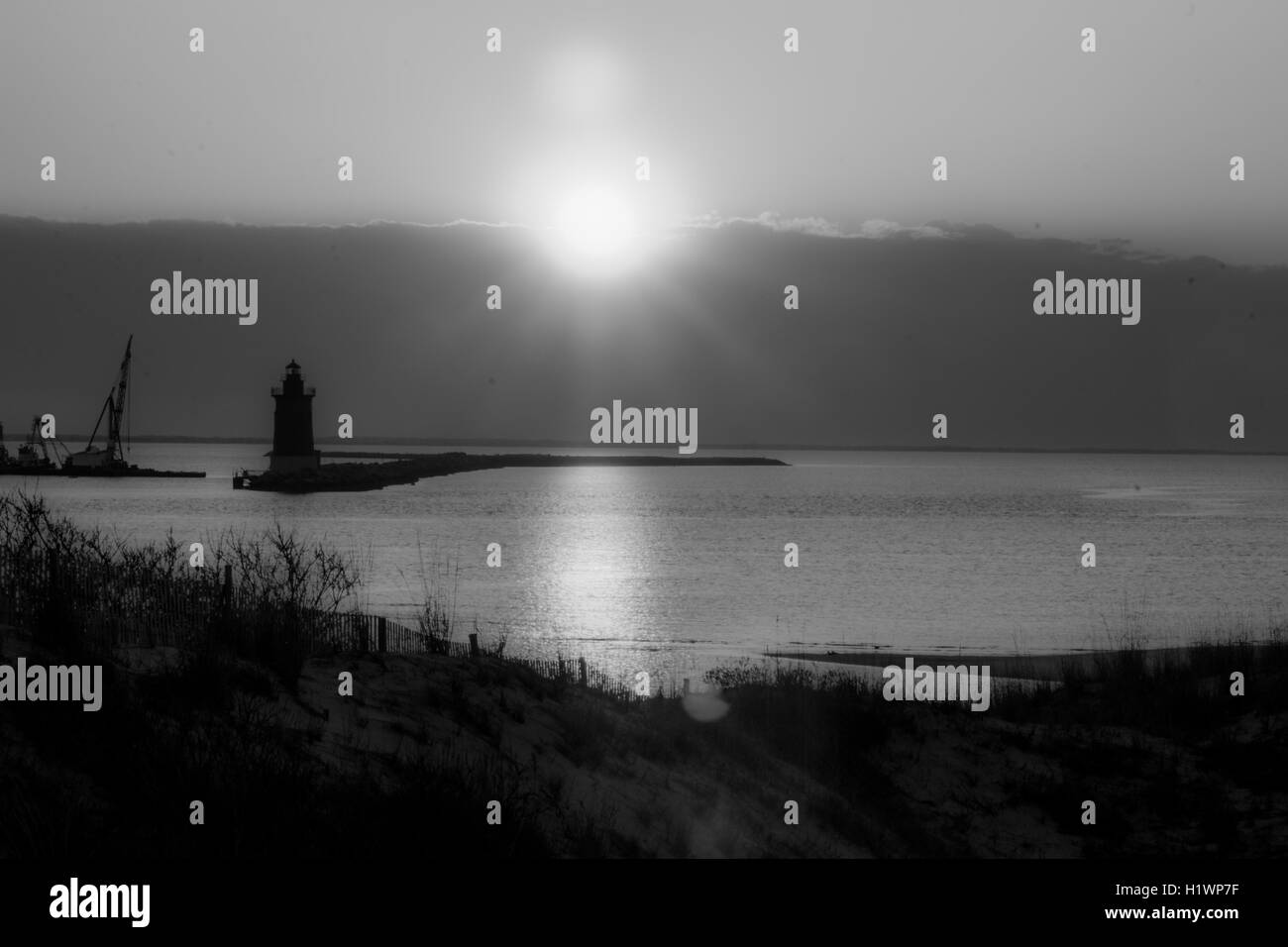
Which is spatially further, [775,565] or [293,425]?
[293,425]

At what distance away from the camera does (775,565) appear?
6138 centimetres

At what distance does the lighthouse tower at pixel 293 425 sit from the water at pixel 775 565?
422 centimetres

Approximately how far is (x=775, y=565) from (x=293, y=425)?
63.5m

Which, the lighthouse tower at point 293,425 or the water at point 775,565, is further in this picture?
the lighthouse tower at point 293,425

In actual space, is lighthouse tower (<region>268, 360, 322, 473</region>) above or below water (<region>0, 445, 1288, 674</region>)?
above

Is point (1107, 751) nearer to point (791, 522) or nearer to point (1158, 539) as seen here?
point (1158, 539)

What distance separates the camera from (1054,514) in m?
114

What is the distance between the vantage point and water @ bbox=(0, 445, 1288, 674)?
126 ft

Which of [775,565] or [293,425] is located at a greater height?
[293,425]

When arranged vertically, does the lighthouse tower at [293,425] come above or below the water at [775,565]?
above

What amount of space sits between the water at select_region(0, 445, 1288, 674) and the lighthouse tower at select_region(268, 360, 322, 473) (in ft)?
13.8

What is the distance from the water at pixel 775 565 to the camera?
3853 cm

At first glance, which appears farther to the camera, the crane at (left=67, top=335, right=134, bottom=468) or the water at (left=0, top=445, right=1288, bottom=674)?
the crane at (left=67, top=335, right=134, bottom=468)

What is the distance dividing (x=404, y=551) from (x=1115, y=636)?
122 feet
